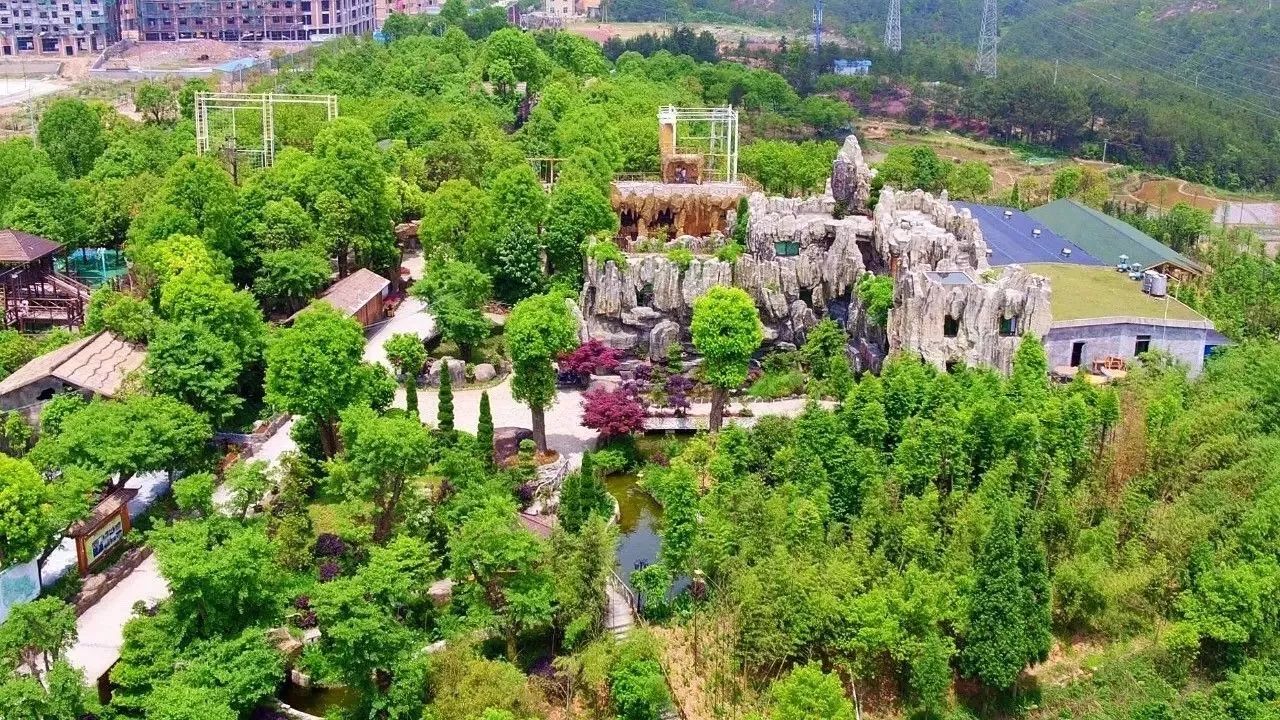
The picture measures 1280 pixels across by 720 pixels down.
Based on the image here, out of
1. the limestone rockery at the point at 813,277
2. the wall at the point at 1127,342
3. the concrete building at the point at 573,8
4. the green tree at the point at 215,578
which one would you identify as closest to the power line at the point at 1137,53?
the concrete building at the point at 573,8

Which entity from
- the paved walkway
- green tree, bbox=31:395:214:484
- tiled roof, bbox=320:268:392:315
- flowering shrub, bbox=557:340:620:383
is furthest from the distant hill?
the paved walkway

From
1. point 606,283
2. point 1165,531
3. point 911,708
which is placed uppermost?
point 606,283

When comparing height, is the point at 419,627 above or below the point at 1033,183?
below

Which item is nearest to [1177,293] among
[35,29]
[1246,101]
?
[1246,101]

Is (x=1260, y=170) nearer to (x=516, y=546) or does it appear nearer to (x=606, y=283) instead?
(x=606, y=283)

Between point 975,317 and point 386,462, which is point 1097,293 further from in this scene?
point 386,462

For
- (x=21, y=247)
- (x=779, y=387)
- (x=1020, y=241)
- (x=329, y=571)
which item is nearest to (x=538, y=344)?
(x=329, y=571)
